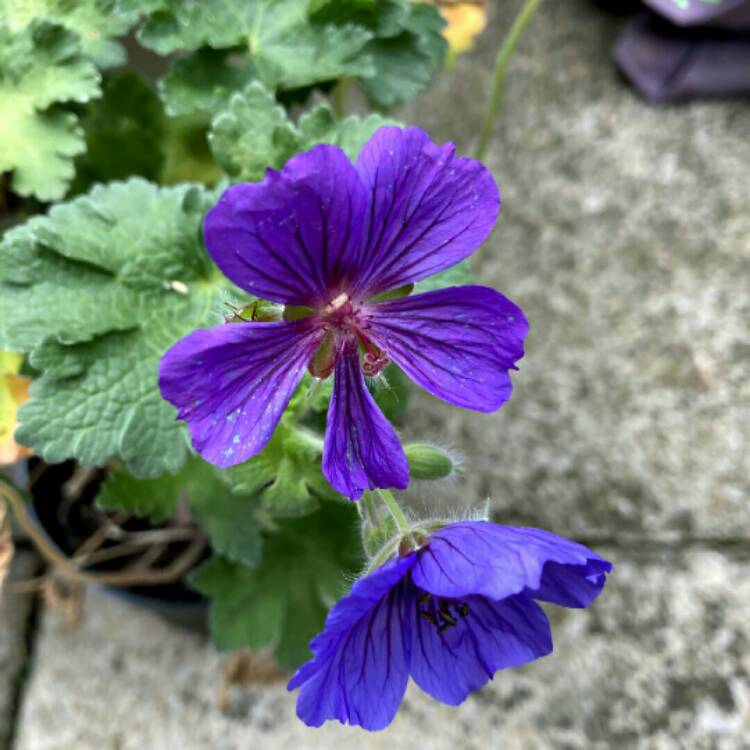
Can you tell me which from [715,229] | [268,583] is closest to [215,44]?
[268,583]

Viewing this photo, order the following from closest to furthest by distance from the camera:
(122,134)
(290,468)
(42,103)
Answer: (290,468) < (42,103) < (122,134)

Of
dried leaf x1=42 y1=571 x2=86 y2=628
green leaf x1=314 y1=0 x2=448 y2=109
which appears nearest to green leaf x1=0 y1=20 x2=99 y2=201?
green leaf x1=314 y1=0 x2=448 y2=109

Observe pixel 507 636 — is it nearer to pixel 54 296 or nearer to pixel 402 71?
pixel 54 296

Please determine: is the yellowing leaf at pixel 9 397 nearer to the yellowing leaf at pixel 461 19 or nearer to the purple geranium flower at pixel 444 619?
the purple geranium flower at pixel 444 619

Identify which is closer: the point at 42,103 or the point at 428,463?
the point at 428,463

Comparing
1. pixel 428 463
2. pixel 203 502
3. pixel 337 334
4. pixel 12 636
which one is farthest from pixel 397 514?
pixel 12 636

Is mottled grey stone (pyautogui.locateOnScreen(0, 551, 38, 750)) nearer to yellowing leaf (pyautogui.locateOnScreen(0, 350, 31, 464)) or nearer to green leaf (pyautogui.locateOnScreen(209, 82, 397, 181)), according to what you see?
yellowing leaf (pyautogui.locateOnScreen(0, 350, 31, 464))

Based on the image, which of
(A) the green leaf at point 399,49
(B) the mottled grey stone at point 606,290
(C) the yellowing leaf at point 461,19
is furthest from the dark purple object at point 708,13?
(A) the green leaf at point 399,49

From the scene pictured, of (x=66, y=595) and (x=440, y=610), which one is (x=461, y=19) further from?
(x=66, y=595)
